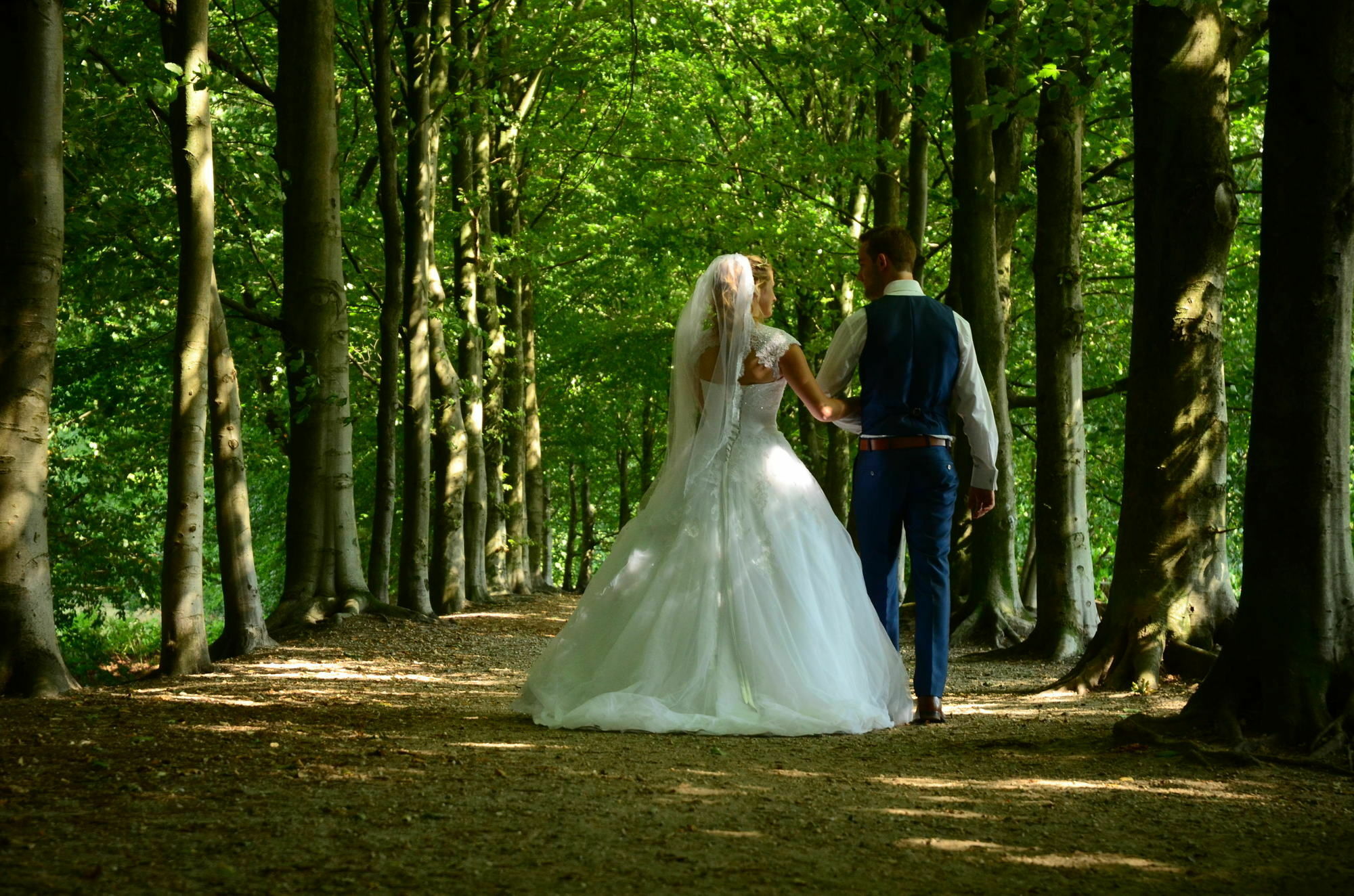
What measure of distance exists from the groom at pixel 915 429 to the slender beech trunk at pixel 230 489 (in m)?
5.33

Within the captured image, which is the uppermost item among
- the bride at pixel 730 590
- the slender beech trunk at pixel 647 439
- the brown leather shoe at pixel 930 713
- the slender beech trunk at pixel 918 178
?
the slender beech trunk at pixel 918 178

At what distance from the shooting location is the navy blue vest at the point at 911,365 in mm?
6582

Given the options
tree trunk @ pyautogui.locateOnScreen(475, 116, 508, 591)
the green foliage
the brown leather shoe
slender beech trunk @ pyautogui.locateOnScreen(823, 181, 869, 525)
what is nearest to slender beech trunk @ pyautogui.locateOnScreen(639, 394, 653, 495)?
the green foliage

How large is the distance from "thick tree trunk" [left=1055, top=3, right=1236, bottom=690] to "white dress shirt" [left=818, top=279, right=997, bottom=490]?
55.5 inches

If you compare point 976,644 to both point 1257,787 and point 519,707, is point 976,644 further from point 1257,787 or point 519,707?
point 1257,787

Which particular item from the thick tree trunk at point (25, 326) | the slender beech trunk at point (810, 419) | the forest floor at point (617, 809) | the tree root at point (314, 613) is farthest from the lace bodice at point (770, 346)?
the slender beech trunk at point (810, 419)

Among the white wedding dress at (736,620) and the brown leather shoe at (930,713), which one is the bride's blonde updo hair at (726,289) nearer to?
the white wedding dress at (736,620)

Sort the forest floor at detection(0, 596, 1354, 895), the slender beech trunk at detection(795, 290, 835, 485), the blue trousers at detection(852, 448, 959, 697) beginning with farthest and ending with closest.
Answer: the slender beech trunk at detection(795, 290, 835, 485), the blue trousers at detection(852, 448, 959, 697), the forest floor at detection(0, 596, 1354, 895)

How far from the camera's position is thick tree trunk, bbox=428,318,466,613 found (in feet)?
55.5

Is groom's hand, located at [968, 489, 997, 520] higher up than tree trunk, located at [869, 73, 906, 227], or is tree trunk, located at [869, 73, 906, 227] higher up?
tree trunk, located at [869, 73, 906, 227]

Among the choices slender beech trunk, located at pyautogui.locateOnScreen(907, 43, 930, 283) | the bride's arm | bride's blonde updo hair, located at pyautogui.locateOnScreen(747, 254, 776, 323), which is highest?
slender beech trunk, located at pyautogui.locateOnScreen(907, 43, 930, 283)

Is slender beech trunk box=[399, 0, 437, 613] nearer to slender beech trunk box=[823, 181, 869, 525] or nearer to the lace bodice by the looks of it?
slender beech trunk box=[823, 181, 869, 525]

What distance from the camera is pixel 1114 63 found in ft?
33.3

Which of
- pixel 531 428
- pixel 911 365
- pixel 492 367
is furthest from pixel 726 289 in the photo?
pixel 531 428
